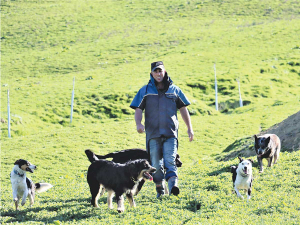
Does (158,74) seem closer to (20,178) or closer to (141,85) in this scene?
(20,178)

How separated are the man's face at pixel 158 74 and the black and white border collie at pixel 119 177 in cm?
216

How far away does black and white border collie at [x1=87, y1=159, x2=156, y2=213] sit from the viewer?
9156 mm

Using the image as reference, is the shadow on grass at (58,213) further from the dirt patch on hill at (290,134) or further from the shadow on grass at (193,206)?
the dirt patch on hill at (290,134)

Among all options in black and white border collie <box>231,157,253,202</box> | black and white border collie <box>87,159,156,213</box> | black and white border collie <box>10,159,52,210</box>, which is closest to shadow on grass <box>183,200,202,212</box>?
black and white border collie <box>231,157,253,202</box>

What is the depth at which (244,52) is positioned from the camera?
192ft

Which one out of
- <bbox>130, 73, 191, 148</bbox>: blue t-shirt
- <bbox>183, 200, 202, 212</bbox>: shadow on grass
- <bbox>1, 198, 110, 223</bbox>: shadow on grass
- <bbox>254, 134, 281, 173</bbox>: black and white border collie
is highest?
<bbox>130, 73, 191, 148</bbox>: blue t-shirt

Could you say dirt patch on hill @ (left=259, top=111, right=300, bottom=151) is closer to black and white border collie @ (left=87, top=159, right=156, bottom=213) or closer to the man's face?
the man's face

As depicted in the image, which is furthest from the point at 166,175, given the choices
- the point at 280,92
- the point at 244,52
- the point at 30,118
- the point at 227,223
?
the point at 244,52

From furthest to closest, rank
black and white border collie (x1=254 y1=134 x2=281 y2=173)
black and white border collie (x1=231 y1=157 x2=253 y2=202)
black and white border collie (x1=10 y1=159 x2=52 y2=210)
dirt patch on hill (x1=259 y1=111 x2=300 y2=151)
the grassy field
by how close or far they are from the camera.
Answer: dirt patch on hill (x1=259 y1=111 x2=300 y2=151) < black and white border collie (x1=254 y1=134 x2=281 y2=173) < black and white border collie (x1=10 y1=159 x2=52 y2=210) < the grassy field < black and white border collie (x1=231 y1=157 x2=253 y2=202)

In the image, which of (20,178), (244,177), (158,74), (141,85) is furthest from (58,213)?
(141,85)

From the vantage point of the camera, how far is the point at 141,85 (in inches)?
1743

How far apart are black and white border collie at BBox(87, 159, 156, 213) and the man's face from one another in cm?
216

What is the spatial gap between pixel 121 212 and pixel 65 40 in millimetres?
62881

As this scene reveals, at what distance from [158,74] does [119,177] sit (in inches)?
111
